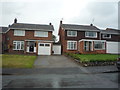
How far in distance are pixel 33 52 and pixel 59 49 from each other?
639cm

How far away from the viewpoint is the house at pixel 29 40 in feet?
109

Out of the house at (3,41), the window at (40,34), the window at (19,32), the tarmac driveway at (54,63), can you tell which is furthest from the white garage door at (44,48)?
the tarmac driveway at (54,63)

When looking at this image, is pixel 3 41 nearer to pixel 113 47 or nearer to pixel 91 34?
pixel 91 34

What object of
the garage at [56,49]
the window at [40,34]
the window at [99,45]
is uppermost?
the window at [40,34]

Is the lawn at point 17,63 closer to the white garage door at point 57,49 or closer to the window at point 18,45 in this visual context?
the window at point 18,45

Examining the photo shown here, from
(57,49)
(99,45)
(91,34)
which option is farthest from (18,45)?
(99,45)

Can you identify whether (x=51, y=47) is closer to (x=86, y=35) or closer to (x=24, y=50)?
(x=24, y=50)

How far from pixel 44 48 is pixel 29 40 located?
3730 mm

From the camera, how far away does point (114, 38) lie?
4059 centimetres

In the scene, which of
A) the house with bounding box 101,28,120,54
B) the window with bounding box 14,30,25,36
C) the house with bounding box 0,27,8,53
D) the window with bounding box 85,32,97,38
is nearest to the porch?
the window with bounding box 14,30,25,36

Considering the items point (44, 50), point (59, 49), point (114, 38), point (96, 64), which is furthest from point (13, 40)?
point (114, 38)

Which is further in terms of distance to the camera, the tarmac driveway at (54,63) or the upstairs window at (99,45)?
the upstairs window at (99,45)

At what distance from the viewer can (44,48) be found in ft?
109

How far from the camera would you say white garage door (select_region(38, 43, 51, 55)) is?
3312 cm
